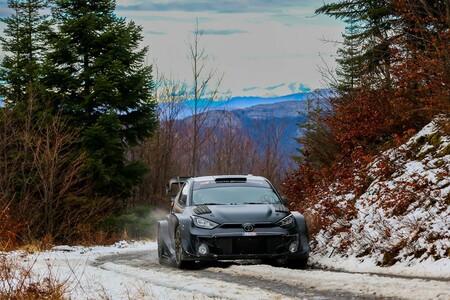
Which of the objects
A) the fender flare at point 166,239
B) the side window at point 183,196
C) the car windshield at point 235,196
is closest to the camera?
the car windshield at point 235,196

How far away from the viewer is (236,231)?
46.0 feet

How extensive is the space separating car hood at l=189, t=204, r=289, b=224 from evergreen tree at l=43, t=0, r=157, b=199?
23.1 m

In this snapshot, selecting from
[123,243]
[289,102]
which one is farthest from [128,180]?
[289,102]

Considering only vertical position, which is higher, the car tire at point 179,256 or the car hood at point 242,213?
the car hood at point 242,213

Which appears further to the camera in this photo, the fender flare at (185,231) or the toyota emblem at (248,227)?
the fender flare at (185,231)

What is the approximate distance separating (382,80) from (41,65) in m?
22.5

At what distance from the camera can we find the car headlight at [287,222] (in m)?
14.3

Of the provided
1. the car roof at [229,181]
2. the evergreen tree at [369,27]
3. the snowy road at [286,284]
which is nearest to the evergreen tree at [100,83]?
the evergreen tree at [369,27]

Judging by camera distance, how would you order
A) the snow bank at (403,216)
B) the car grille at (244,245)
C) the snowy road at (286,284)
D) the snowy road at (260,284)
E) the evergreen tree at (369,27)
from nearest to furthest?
the snowy road at (286,284) → the snowy road at (260,284) → the snow bank at (403,216) → the car grille at (244,245) → the evergreen tree at (369,27)

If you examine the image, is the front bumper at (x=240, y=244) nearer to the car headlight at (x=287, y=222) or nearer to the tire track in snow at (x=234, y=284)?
the car headlight at (x=287, y=222)

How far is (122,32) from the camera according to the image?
3991 centimetres

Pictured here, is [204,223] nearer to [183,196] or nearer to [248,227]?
[248,227]

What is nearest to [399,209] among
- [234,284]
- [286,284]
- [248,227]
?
[248,227]

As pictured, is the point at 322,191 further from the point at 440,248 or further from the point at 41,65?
the point at 41,65
